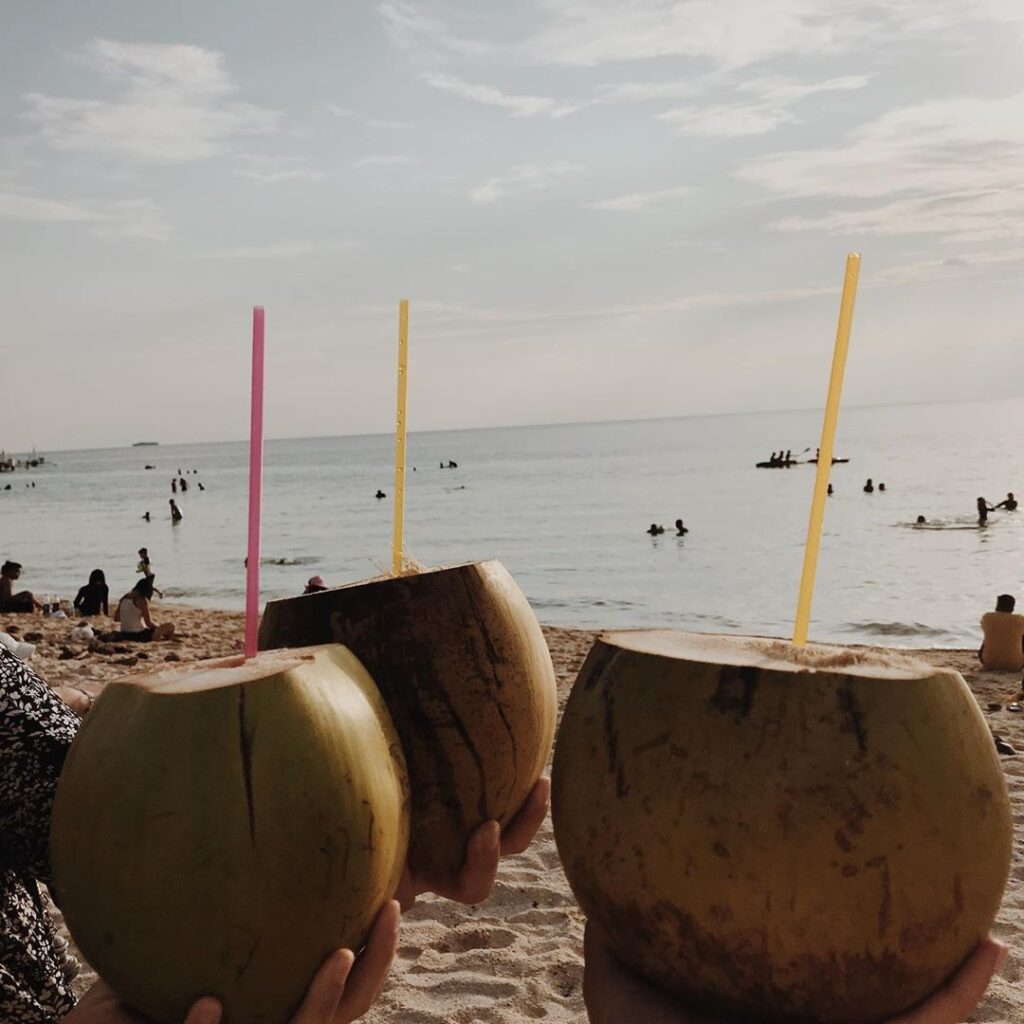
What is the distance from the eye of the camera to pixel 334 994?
1157 millimetres

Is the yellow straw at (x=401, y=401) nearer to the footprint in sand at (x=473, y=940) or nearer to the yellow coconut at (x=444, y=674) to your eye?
the yellow coconut at (x=444, y=674)

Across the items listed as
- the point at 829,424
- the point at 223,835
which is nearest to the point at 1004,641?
the point at 829,424

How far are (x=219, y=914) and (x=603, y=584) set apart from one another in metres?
22.5

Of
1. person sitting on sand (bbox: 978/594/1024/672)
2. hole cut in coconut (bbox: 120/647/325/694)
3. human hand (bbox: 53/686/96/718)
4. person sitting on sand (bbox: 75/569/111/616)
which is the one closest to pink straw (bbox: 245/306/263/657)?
hole cut in coconut (bbox: 120/647/325/694)

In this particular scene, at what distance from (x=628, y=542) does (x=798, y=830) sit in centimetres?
3043

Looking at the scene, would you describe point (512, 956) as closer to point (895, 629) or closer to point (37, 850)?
point (37, 850)

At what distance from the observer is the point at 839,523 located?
117 ft

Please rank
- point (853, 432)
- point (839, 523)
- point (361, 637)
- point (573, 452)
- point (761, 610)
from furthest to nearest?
point (853, 432)
point (573, 452)
point (839, 523)
point (761, 610)
point (361, 637)

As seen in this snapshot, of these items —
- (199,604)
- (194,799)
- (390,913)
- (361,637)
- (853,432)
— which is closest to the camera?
(194,799)

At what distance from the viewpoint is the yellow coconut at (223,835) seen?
1084 mm

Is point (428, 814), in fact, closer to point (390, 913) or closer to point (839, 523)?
point (390, 913)

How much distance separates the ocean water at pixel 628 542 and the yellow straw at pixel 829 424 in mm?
705

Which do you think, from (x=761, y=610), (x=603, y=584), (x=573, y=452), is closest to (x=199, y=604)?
(x=603, y=584)

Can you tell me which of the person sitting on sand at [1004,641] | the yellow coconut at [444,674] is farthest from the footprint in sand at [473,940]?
the person sitting on sand at [1004,641]
